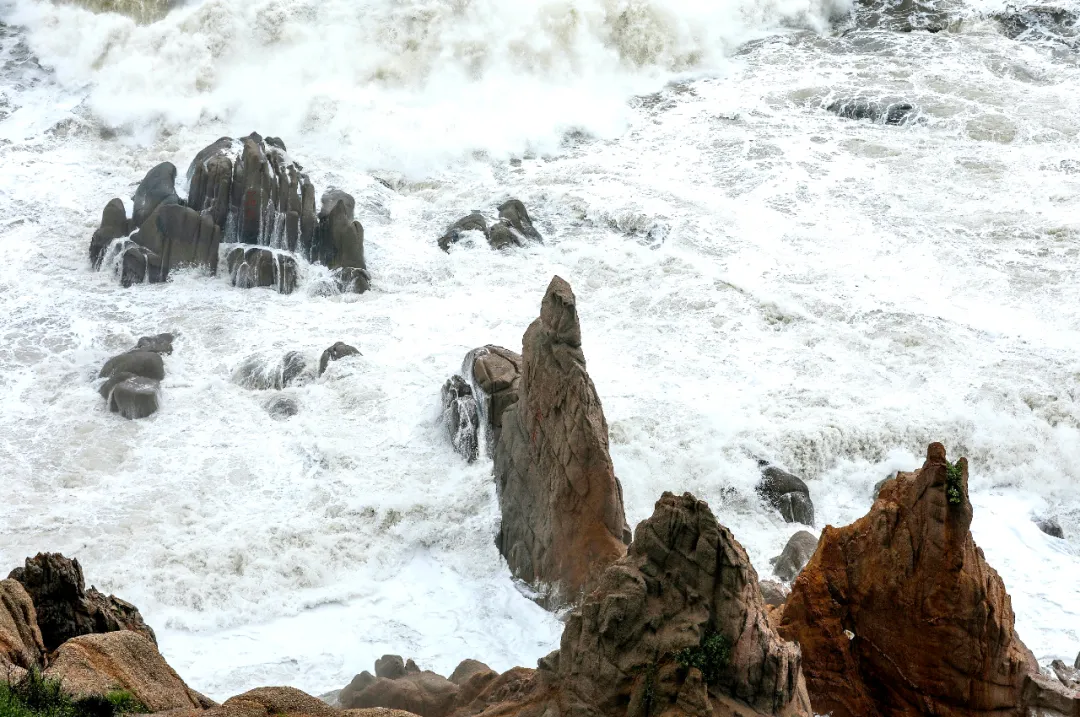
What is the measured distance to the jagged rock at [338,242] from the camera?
29422 mm

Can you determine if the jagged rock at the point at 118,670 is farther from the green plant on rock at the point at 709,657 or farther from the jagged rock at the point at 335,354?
the jagged rock at the point at 335,354

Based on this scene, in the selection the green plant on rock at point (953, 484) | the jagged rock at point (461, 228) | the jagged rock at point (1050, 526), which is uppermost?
the green plant on rock at point (953, 484)

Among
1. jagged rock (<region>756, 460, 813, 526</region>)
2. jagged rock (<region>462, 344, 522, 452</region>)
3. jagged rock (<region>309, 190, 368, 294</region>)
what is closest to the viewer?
jagged rock (<region>756, 460, 813, 526</region>)

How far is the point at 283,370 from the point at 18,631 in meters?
13.9

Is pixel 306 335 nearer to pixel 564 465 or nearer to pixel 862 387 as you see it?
pixel 564 465

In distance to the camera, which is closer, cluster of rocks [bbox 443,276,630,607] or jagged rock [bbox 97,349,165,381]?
cluster of rocks [bbox 443,276,630,607]

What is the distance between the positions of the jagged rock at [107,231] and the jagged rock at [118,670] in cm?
1951

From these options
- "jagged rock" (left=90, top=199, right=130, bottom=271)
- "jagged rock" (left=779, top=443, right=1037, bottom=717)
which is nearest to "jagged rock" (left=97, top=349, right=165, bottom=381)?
"jagged rock" (left=90, top=199, right=130, bottom=271)

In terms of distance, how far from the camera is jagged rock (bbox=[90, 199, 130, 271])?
2880cm

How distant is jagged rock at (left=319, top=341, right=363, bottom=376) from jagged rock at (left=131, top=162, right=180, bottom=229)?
7283 millimetres

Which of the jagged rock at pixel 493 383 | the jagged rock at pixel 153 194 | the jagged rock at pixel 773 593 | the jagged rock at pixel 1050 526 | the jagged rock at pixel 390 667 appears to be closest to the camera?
the jagged rock at pixel 390 667

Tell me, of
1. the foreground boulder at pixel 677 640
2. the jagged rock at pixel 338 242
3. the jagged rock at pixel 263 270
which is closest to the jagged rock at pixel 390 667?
the foreground boulder at pixel 677 640

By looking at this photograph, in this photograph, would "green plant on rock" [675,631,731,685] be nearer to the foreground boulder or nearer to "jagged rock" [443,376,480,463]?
the foreground boulder

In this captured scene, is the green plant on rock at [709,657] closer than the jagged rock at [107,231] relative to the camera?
Yes
